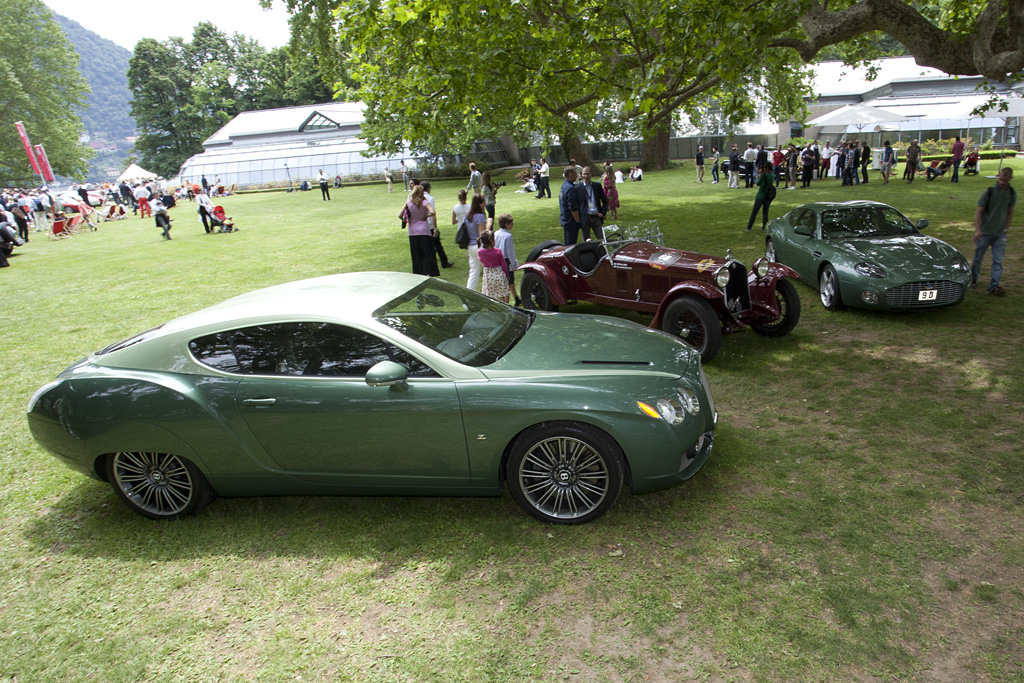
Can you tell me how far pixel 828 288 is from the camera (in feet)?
28.9

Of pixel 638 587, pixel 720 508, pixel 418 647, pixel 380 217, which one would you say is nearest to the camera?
pixel 418 647

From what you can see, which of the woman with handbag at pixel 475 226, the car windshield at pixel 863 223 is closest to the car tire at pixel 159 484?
the woman with handbag at pixel 475 226

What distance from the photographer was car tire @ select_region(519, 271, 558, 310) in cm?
916

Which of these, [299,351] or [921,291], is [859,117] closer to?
[921,291]

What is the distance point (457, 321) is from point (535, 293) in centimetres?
466

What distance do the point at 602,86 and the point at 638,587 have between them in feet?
36.4

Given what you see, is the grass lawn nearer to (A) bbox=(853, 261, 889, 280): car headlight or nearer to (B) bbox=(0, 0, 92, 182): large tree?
(A) bbox=(853, 261, 889, 280): car headlight

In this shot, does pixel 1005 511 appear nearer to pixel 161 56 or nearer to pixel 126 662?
pixel 126 662

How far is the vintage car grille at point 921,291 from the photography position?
25.7 feet

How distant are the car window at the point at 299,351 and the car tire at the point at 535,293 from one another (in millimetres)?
4997

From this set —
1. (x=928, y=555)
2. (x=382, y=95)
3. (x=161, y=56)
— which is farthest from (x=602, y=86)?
(x=161, y=56)

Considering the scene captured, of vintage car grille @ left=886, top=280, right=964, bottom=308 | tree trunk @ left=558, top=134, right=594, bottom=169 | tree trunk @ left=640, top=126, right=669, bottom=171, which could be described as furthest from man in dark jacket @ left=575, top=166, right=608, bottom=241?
tree trunk @ left=640, top=126, right=669, bottom=171

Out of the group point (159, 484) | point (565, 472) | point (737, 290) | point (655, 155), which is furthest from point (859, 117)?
point (159, 484)

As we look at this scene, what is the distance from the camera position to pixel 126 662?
3.46 m
